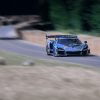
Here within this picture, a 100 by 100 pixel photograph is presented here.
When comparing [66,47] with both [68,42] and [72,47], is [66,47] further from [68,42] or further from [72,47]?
[68,42]

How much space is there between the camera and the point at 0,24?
57.7 meters

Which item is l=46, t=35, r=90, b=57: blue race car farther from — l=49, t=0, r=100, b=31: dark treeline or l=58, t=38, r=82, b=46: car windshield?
l=49, t=0, r=100, b=31: dark treeline

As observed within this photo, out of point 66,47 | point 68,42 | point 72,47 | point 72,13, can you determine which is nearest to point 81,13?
point 72,13

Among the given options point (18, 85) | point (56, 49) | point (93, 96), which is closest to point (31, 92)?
point (18, 85)

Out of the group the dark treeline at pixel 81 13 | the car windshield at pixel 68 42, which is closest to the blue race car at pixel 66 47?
the car windshield at pixel 68 42

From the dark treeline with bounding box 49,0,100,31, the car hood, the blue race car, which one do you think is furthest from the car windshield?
the dark treeline with bounding box 49,0,100,31

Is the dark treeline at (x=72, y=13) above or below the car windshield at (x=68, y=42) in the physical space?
above

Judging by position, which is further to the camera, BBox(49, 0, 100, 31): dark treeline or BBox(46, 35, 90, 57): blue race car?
BBox(49, 0, 100, 31): dark treeline

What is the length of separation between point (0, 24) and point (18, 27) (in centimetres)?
668

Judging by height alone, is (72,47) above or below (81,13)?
below

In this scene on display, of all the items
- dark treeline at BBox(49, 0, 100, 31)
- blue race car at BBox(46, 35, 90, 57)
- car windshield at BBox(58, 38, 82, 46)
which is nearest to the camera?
blue race car at BBox(46, 35, 90, 57)

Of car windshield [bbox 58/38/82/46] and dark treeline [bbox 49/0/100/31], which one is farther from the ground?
dark treeline [bbox 49/0/100/31]

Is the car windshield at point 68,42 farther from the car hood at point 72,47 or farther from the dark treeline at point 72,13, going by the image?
the dark treeline at point 72,13

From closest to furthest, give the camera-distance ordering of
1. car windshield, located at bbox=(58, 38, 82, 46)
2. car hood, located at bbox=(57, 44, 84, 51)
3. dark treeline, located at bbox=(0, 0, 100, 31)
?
car hood, located at bbox=(57, 44, 84, 51) < car windshield, located at bbox=(58, 38, 82, 46) < dark treeline, located at bbox=(0, 0, 100, 31)
